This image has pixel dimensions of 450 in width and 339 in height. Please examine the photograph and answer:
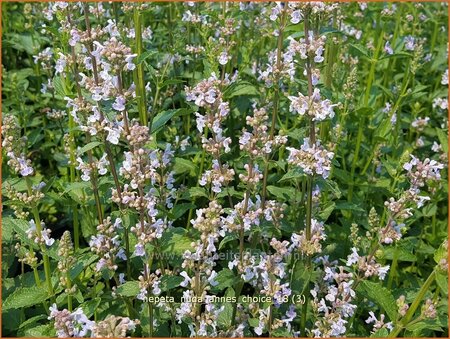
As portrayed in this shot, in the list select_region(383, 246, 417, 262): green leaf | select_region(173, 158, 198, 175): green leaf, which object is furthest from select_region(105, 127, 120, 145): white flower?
select_region(383, 246, 417, 262): green leaf

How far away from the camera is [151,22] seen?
7.44 metres

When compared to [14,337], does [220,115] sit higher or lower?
higher

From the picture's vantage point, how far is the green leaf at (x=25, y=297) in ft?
14.1

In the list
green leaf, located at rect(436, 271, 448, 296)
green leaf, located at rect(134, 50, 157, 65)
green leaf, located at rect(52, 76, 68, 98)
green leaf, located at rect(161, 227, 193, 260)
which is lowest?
green leaf, located at rect(161, 227, 193, 260)

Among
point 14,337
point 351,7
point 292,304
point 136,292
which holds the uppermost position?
point 351,7

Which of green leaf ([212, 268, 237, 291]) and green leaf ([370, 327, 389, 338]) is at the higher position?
green leaf ([212, 268, 237, 291])

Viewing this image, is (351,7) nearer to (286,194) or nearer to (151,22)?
(151,22)

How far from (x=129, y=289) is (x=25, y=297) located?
0.84 m

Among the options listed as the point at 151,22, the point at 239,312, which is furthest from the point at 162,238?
the point at 151,22

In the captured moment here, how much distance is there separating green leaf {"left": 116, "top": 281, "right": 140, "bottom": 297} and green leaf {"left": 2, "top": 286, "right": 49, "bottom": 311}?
598 mm

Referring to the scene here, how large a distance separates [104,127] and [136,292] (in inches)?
46.6

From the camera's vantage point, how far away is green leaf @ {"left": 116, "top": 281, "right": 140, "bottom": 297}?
Answer: 413 centimetres

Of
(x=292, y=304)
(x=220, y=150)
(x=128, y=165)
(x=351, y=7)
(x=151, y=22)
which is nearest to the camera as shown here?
(x=128, y=165)

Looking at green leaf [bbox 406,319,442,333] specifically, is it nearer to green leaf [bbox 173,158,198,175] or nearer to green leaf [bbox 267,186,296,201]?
green leaf [bbox 267,186,296,201]
